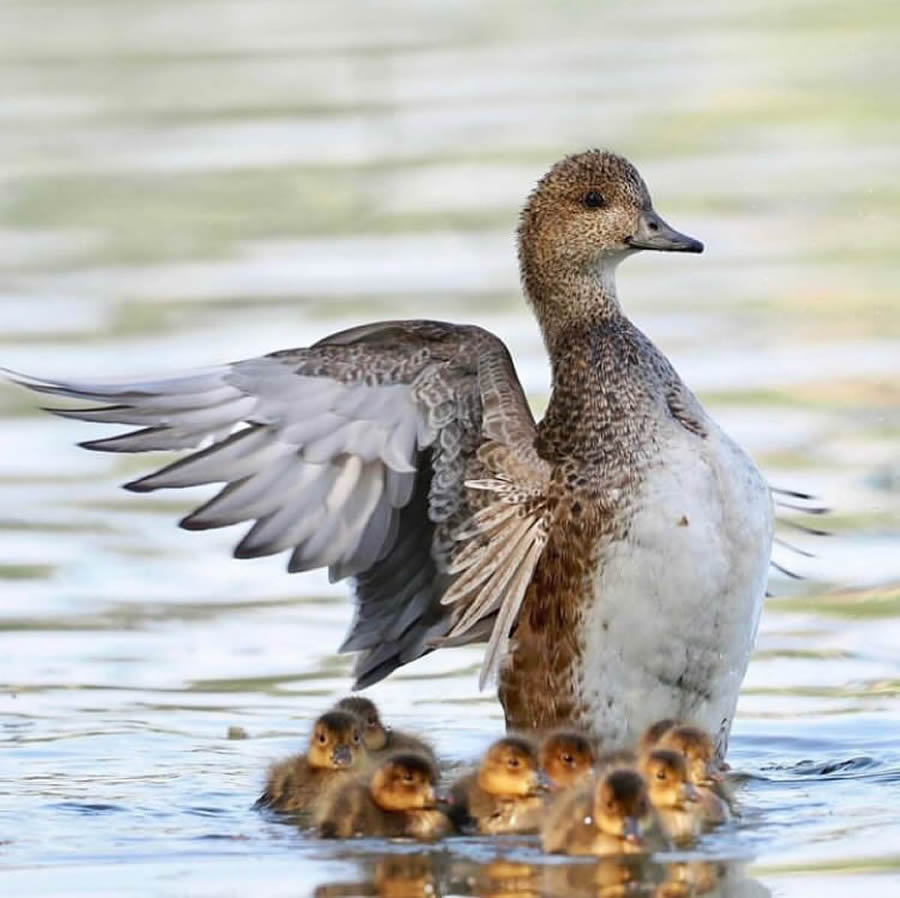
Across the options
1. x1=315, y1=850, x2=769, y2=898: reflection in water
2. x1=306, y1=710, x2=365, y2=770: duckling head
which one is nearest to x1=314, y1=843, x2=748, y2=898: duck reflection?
x1=315, y1=850, x2=769, y2=898: reflection in water

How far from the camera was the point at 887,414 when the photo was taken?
12.4 metres

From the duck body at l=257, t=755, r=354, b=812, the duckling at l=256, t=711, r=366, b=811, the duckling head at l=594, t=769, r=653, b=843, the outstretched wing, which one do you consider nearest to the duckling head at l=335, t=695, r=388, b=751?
the duckling at l=256, t=711, r=366, b=811

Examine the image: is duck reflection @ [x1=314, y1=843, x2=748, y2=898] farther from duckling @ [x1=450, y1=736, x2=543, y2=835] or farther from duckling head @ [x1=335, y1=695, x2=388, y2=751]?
duckling head @ [x1=335, y1=695, x2=388, y2=751]

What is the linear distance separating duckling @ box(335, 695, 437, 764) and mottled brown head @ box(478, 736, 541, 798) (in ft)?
1.51

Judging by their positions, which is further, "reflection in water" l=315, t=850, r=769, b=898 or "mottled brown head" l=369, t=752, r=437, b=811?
"mottled brown head" l=369, t=752, r=437, b=811

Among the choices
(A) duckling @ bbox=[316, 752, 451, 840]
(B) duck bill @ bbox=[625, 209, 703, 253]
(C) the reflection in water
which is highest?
(B) duck bill @ bbox=[625, 209, 703, 253]

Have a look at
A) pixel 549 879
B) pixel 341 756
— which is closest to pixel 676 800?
pixel 549 879

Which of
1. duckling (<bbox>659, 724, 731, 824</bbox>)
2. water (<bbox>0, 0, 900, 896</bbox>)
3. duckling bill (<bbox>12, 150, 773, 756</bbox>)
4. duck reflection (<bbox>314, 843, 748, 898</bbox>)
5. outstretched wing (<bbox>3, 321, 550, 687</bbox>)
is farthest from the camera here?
outstretched wing (<bbox>3, 321, 550, 687</bbox>)

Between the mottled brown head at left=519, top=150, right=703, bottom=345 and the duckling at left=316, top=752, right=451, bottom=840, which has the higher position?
the mottled brown head at left=519, top=150, right=703, bottom=345

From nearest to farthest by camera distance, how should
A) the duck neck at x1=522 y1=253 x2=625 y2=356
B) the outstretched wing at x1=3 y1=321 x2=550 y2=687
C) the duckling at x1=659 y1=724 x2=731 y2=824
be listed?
1. the duckling at x1=659 y1=724 x2=731 y2=824
2. the outstretched wing at x1=3 y1=321 x2=550 y2=687
3. the duck neck at x1=522 y1=253 x2=625 y2=356

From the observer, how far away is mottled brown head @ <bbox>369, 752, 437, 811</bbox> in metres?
8.16

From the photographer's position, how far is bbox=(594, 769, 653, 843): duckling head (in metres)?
7.68

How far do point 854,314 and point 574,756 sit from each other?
20.0 ft

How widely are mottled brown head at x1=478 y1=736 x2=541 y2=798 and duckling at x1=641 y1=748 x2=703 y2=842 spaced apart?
31 centimetres
